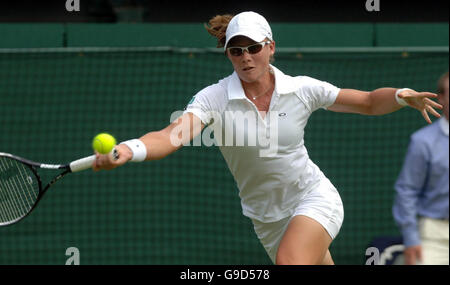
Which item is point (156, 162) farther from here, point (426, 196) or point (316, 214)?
point (316, 214)

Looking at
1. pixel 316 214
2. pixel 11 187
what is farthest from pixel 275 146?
pixel 11 187

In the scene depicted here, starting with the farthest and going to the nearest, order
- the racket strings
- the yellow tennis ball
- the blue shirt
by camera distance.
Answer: the blue shirt, the racket strings, the yellow tennis ball

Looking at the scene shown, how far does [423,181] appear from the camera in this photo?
16.0 feet

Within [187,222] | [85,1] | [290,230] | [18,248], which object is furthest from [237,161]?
[85,1]

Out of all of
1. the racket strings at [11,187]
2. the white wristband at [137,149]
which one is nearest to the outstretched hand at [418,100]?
the white wristband at [137,149]

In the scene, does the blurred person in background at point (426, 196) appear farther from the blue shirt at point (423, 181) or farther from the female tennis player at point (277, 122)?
the female tennis player at point (277, 122)

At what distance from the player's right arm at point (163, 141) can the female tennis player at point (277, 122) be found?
0.02 meters

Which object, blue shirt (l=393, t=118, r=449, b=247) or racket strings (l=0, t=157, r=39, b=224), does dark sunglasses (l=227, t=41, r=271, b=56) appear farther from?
racket strings (l=0, t=157, r=39, b=224)

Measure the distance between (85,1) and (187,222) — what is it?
2.65 metres

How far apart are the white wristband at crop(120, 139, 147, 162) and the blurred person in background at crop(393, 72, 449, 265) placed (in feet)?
5.64

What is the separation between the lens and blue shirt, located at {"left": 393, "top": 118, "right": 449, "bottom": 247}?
4.77 metres

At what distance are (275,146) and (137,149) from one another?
3.13 feet

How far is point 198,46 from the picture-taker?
292 inches

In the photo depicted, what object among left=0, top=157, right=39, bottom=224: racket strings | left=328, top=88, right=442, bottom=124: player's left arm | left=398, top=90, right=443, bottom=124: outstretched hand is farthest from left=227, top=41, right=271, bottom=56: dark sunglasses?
left=0, top=157, right=39, bottom=224: racket strings
